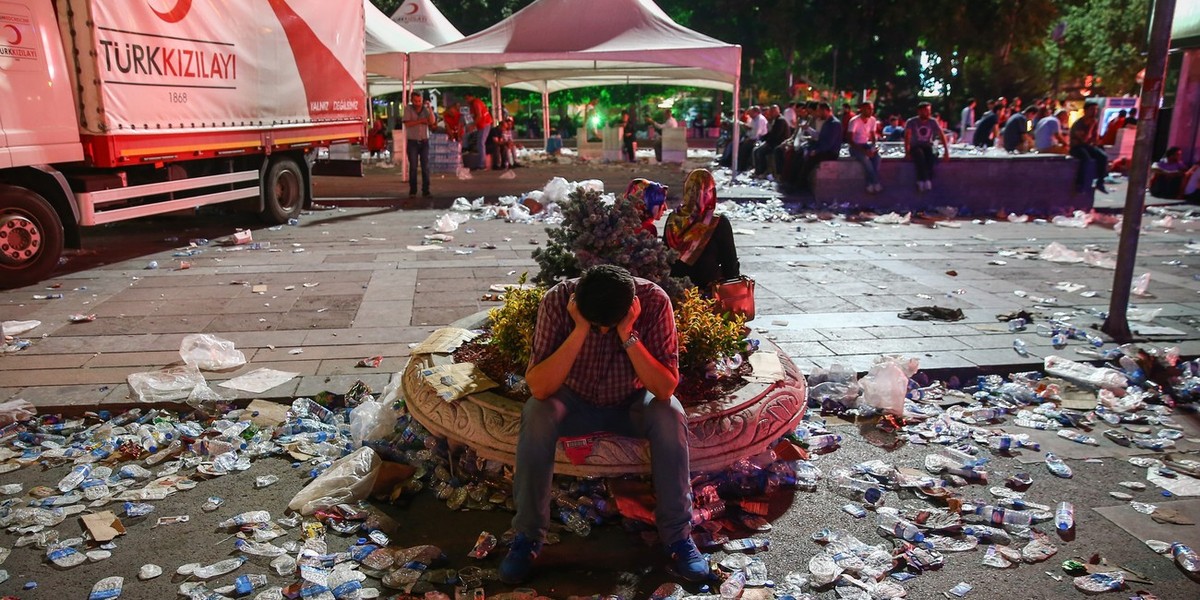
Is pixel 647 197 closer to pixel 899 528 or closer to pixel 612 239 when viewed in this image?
pixel 612 239

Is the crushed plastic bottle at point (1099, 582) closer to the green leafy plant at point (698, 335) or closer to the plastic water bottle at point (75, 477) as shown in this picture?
the green leafy plant at point (698, 335)

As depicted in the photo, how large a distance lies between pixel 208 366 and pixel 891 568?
4619 mm

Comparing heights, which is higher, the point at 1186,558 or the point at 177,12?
the point at 177,12

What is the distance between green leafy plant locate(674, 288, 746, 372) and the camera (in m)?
4.19

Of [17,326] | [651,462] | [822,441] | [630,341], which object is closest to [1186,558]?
[822,441]

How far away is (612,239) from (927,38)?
34758 mm

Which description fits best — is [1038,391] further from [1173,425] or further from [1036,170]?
[1036,170]

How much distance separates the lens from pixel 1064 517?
150 inches

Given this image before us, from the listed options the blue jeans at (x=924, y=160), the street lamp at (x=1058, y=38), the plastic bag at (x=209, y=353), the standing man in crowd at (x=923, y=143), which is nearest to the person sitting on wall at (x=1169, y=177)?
the standing man in crowd at (x=923, y=143)

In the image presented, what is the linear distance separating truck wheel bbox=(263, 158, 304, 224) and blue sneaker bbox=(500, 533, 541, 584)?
10.7 meters

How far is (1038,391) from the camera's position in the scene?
18.3ft

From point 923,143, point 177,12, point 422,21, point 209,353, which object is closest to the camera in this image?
point 209,353

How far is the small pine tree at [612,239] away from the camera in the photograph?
4031 millimetres

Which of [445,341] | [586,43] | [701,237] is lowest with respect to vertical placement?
[445,341]
